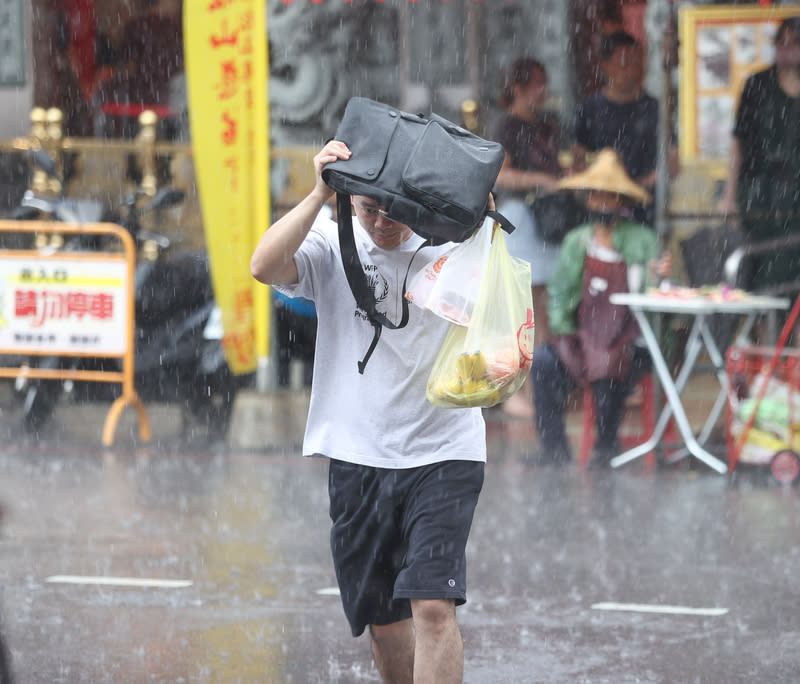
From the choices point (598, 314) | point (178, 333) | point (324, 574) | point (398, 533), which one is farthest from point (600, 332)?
point (398, 533)

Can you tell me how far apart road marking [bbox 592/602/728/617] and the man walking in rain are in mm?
1989

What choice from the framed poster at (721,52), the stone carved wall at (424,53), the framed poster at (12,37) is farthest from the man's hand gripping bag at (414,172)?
the framed poster at (12,37)

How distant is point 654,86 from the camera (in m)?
13.4

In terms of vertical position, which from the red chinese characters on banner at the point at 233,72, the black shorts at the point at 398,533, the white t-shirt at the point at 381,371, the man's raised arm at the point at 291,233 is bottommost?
the black shorts at the point at 398,533

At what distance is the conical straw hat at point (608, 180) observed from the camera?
1008cm

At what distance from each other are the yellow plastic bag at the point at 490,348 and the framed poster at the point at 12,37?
10411 mm

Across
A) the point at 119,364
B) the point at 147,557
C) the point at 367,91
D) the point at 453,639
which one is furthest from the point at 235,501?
the point at 367,91

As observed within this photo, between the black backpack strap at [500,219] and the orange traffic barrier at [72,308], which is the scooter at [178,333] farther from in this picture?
the black backpack strap at [500,219]

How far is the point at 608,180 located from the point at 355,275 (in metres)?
5.88

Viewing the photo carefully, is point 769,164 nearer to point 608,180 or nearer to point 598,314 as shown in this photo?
point 608,180

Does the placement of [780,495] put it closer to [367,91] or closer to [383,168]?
[383,168]

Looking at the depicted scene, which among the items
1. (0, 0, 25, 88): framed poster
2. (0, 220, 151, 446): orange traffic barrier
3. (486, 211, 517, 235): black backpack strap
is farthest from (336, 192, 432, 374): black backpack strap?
(0, 0, 25, 88): framed poster

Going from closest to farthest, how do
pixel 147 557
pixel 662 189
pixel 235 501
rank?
pixel 147 557 → pixel 235 501 → pixel 662 189

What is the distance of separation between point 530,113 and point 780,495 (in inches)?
151
